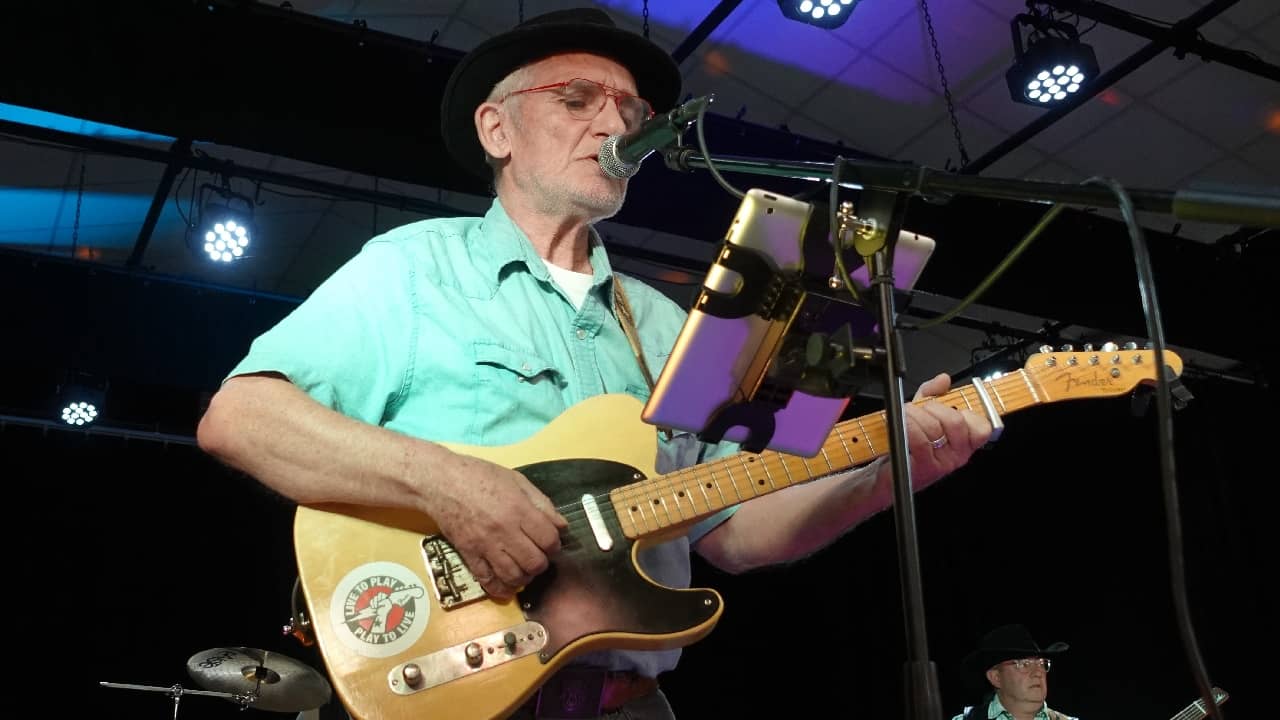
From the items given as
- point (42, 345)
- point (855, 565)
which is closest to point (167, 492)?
point (42, 345)

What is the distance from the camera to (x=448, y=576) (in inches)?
75.4

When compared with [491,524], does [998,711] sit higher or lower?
lower

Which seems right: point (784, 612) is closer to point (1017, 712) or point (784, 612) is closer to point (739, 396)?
point (1017, 712)

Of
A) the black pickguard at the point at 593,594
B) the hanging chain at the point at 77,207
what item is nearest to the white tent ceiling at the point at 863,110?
the hanging chain at the point at 77,207

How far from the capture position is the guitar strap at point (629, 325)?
7.96 ft

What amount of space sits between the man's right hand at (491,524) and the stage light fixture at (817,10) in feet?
14.1

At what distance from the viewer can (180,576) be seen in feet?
28.8

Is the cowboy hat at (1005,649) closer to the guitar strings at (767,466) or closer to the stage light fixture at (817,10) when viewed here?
the stage light fixture at (817,10)

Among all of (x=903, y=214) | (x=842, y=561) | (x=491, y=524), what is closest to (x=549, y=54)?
(x=491, y=524)

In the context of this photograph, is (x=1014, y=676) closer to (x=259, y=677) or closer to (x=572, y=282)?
(x=259, y=677)

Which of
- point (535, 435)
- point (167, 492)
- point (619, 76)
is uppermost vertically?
point (167, 492)

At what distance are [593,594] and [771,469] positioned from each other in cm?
50

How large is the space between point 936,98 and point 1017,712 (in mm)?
4440

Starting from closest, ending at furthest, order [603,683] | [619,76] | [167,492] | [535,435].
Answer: [603,683]
[535,435]
[619,76]
[167,492]
